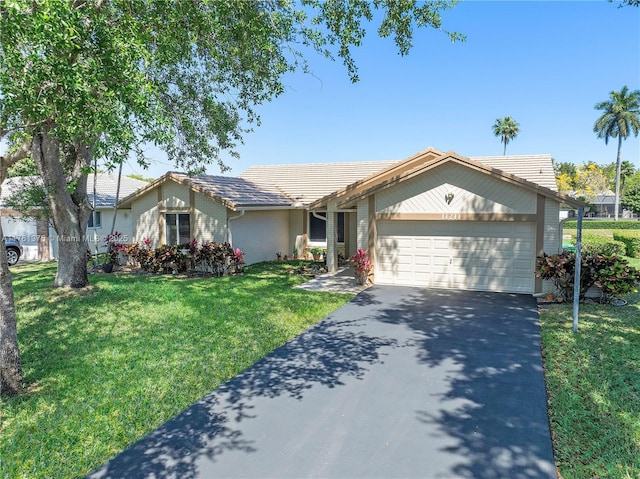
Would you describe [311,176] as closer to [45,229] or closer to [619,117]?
[45,229]

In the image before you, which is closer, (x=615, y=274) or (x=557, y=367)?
(x=557, y=367)

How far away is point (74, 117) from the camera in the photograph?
6559mm

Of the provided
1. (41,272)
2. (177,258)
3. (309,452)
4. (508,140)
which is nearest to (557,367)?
(309,452)

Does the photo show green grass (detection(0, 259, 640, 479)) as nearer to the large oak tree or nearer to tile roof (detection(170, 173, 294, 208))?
the large oak tree

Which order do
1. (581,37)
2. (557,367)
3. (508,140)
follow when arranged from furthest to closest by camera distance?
1. (508,140)
2. (581,37)
3. (557,367)

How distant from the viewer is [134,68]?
275 inches

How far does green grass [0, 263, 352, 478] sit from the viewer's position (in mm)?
4941

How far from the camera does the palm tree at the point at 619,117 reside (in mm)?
50688

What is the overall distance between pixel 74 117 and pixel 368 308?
27.2 ft

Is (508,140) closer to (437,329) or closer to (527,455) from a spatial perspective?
(437,329)

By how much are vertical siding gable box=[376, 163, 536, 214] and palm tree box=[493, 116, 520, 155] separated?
53538mm

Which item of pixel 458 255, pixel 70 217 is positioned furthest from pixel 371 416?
pixel 70 217

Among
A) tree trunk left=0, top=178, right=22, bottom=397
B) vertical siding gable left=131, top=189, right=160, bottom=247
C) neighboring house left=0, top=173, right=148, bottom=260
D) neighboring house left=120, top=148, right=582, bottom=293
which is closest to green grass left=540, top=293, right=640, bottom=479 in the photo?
neighboring house left=120, top=148, right=582, bottom=293

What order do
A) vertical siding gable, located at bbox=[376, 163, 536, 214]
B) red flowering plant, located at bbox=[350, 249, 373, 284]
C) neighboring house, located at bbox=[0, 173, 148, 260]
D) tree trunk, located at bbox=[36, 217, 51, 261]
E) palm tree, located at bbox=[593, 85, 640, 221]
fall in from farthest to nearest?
palm tree, located at bbox=[593, 85, 640, 221] → tree trunk, located at bbox=[36, 217, 51, 261] → neighboring house, located at bbox=[0, 173, 148, 260] → red flowering plant, located at bbox=[350, 249, 373, 284] → vertical siding gable, located at bbox=[376, 163, 536, 214]
